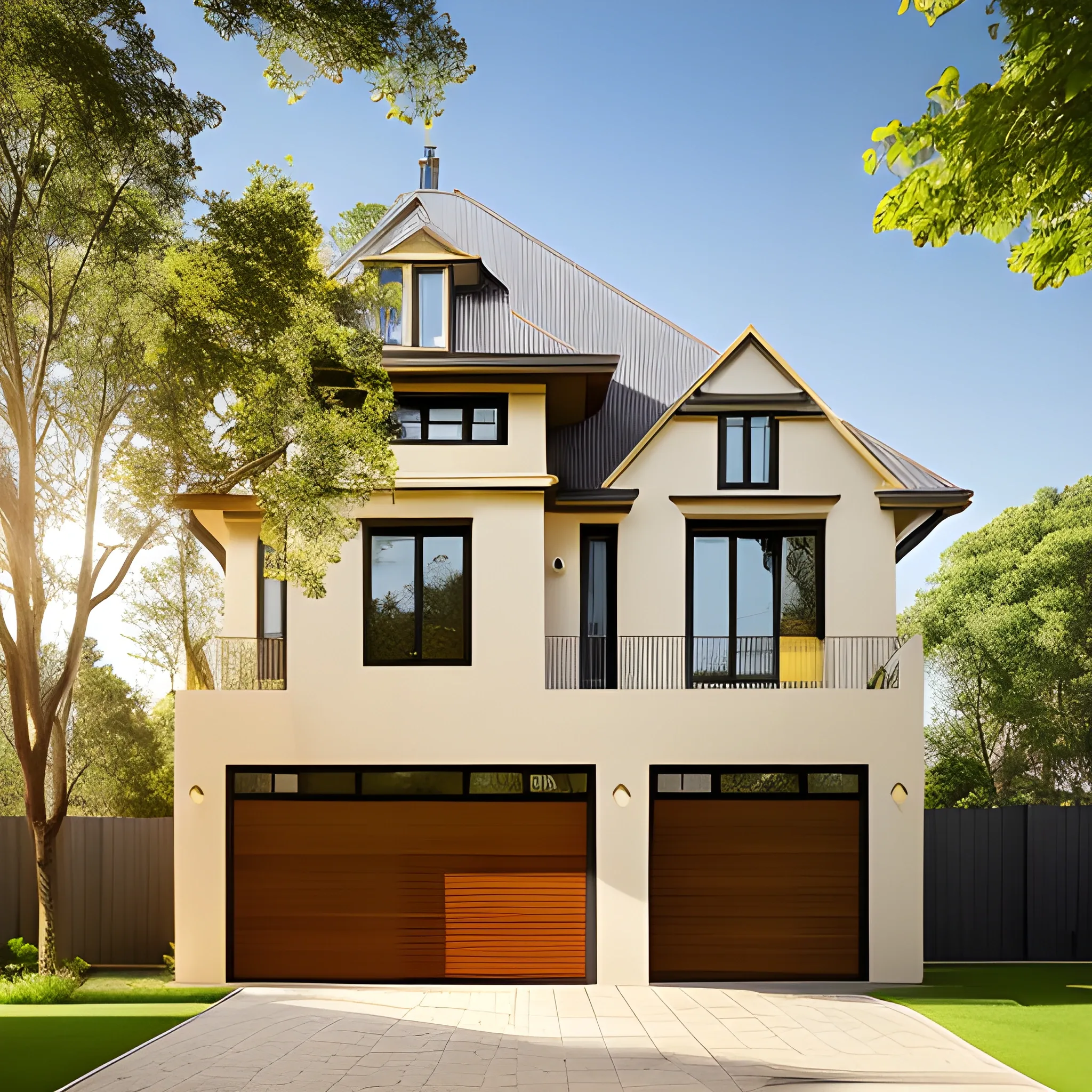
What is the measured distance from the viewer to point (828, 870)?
39.7 ft

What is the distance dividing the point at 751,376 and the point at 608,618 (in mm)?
4011

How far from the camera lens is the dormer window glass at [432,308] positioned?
43.3 ft

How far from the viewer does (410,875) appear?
12.0m

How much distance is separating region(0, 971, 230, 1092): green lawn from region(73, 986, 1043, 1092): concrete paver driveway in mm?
290

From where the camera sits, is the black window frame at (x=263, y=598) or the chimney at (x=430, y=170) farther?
the chimney at (x=430, y=170)

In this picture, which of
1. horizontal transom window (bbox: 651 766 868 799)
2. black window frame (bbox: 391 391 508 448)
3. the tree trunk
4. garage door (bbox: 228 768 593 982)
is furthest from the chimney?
the tree trunk

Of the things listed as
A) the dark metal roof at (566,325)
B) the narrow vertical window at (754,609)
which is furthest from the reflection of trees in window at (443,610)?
the narrow vertical window at (754,609)

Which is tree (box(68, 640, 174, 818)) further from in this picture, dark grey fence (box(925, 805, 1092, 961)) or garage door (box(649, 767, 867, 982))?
dark grey fence (box(925, 805, 1092, 961))

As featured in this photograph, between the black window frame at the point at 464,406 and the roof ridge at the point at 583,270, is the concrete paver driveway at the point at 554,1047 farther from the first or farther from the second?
the roof ridge at the point at 583,270

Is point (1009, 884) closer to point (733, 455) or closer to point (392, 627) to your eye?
point (733, 455)

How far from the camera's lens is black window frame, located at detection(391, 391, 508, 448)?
41.6 feet

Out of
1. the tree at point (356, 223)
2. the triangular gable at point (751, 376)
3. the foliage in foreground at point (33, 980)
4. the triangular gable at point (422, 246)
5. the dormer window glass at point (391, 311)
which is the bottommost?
the foliage in foreground at point (33, 980)

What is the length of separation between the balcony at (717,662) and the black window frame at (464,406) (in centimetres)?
295

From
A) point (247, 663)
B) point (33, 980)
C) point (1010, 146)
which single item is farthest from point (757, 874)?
point (1010, 146)
